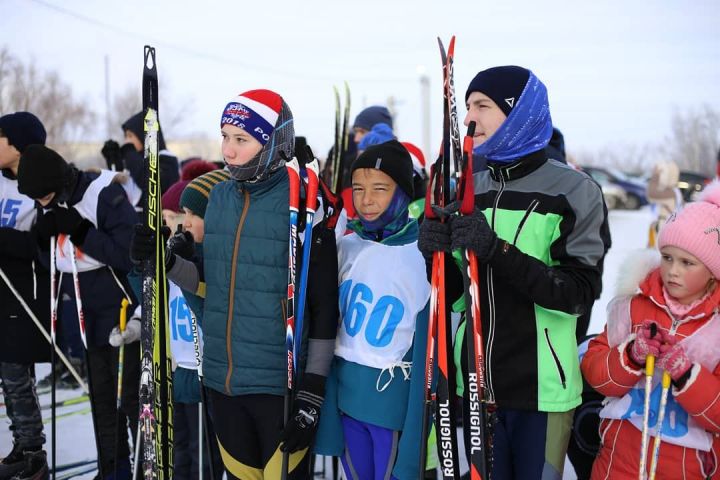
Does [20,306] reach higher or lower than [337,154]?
lower

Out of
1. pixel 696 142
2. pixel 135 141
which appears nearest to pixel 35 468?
pixel 135 141

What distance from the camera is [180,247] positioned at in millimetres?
2871

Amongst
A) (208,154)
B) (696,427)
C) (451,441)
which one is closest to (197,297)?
(451,441)

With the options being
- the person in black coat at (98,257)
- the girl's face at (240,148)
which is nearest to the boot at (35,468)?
the person in black coat at (98,257)

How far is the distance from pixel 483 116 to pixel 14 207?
2997mm

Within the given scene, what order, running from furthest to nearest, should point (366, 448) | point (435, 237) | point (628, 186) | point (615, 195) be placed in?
point (628, 186) → point (615, 195) → point (366, 448) → point (435, 237)

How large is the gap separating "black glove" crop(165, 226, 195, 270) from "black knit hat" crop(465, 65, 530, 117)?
1366mm

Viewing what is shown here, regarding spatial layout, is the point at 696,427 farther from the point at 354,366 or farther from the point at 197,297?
the point at 197,297

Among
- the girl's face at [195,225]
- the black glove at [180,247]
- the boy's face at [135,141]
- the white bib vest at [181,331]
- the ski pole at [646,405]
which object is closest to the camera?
the ski pole at [646,405]

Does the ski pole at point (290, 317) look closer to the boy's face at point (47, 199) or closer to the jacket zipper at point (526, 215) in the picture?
the jacket zipper at point (526, 215)

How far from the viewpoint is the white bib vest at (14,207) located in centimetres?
403

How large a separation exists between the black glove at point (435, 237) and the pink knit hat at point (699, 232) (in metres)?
0.84

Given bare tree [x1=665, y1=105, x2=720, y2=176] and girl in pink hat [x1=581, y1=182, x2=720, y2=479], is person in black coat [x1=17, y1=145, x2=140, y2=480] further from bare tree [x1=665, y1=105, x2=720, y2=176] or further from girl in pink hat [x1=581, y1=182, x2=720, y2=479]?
bare tree [x1=665, y1=105, x2=720, y2=176]

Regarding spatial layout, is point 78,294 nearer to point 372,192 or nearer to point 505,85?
point 372,192
